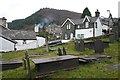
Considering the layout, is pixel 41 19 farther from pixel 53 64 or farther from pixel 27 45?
pixel 53 64

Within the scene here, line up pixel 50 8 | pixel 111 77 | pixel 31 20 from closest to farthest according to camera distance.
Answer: pixel 111 77 < pixel 31 20 < pixel 50 8


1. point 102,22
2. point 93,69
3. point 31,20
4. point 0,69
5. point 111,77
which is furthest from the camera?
point 31,20

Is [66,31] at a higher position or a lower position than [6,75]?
higher

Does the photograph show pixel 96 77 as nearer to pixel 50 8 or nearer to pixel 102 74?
pixel 102 74

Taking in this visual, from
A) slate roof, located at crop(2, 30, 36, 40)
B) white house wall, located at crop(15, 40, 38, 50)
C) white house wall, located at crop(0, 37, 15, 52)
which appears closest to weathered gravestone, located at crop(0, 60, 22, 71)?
white house wall, located at crop(0, 37, 15, 52)

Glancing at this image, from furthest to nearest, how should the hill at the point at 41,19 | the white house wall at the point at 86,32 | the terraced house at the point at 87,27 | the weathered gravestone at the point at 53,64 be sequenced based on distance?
the hill at the point at 41,19
the white house wall at the point at 86,32
the terraced house at the point at 87,27
the weathered gravestone at the point at 53,64

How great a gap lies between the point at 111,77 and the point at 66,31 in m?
53.4

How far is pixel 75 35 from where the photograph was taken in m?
61.9

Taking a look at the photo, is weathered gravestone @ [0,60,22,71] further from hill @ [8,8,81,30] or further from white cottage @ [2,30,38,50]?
hill @ [8,8,81,30]

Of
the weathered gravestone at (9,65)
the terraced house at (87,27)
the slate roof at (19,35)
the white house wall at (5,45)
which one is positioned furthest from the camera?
the terraced house at (87,27)

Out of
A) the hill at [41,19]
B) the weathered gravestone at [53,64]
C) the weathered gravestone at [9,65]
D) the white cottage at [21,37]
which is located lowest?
the weathered gravestone at [9,65]

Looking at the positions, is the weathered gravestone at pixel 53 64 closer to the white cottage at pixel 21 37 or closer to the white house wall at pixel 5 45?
the white house wall at pixel 5 45

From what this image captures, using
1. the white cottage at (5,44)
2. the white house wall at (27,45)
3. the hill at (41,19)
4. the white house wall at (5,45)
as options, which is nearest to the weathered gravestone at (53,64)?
the white cottage at (5,44)

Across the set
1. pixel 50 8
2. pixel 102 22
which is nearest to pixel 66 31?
pixel 102 22
